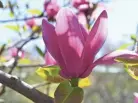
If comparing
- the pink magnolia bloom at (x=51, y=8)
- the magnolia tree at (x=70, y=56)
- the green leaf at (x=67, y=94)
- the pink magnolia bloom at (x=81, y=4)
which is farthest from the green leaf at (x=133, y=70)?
the pink magnolia bloom at (x=51, y=8)

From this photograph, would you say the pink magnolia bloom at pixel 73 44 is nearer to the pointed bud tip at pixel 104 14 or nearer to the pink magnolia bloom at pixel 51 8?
the pointed bud tip at pixel 104 14

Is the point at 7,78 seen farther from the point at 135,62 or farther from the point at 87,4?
the point at 87,4

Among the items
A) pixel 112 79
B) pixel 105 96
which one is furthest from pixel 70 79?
pixel 112 79

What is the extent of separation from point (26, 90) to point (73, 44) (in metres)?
0.11

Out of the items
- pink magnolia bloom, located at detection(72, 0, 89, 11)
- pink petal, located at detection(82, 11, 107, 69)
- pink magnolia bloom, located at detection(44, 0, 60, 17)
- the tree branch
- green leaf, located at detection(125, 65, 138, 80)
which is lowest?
pink magnolia bloom, located at detection(44, 0, 60, 17)

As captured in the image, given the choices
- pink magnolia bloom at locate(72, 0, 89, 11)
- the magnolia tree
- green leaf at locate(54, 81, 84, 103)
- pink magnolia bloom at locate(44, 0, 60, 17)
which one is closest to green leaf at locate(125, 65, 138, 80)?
the magnolia tree

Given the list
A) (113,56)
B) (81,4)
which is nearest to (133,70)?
(113,56)

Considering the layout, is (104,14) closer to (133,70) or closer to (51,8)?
(133,70)

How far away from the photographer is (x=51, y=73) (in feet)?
2.30

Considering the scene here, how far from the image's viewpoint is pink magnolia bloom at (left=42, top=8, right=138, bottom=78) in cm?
67

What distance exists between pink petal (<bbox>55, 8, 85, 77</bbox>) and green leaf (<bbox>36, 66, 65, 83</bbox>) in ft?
0.08

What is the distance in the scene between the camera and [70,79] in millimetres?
687

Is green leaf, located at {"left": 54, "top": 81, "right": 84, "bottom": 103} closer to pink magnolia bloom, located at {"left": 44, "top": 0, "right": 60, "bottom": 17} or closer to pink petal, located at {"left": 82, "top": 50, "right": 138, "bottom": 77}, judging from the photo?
pink petal, located at {"left": 82, "top": 50, "right": 138, "bottom": 77}

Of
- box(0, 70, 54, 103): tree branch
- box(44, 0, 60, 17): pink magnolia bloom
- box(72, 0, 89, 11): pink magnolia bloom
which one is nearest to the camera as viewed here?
box(0, 70, 54, 103): tree branch
